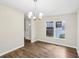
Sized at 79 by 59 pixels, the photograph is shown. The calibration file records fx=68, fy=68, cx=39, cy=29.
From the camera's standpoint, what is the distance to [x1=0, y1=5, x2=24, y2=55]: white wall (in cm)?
329

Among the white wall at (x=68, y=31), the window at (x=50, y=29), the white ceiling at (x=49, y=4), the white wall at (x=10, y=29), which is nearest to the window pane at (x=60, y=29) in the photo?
the white wall at (x=68, y=31)

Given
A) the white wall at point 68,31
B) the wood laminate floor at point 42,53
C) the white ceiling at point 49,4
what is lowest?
the wood laminate floor at point 42,53

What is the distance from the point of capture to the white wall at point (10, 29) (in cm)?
329

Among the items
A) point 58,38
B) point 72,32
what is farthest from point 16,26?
point 72,32

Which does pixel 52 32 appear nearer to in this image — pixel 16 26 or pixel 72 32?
pixel 72 32

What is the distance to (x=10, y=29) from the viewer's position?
3.67 m

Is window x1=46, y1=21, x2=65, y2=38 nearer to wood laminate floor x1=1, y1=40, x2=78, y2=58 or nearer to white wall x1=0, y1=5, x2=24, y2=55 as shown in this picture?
wood laminate floor x1=1, y1=40, x2=78, y2=58

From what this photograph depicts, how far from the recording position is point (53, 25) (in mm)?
5648

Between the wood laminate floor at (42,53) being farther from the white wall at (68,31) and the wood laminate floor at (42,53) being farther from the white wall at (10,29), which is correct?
the white wall at (68,31)

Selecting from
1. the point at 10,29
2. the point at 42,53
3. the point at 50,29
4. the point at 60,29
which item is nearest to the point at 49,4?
the point at 10,29

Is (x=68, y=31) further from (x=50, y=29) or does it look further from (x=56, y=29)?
(x=50, y=29)

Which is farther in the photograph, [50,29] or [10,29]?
[50,29]

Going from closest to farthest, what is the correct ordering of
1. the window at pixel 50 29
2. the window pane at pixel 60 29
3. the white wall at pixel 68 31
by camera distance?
the white wall at pixel 68 31 → the window pane at pixel 60 29 → the window at pixel 50 29

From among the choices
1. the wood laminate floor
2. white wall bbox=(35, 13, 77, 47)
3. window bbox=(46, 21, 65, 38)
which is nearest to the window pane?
window bbox=(46, 21, 65, 38)
